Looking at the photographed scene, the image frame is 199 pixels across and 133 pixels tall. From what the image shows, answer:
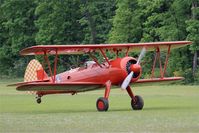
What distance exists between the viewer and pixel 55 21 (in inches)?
2790


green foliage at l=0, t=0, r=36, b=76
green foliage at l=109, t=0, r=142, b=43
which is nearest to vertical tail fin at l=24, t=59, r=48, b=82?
green foliage at l=109, t=0, r=142, b=43

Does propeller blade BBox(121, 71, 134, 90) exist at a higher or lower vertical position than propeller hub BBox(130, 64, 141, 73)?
lower

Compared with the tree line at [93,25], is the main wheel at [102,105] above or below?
above

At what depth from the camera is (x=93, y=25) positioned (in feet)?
231

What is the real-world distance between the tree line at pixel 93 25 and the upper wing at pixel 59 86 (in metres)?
28.1

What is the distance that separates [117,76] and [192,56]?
3153 centimetres

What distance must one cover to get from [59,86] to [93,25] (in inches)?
1814

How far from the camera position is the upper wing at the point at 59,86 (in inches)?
933

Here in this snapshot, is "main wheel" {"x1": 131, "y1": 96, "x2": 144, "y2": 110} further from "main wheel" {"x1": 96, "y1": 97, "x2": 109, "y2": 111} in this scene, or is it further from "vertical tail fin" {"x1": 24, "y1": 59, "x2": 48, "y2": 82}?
"vertical tail fin" {"x1": 24, "y1": 59, "x2": 48, "y2": 82}

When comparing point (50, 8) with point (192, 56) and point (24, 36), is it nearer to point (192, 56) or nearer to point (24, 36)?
point (24, 36)

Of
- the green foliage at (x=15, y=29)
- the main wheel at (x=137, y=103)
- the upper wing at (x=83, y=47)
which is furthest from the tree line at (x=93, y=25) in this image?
the main wheel at (x=137, y=103)

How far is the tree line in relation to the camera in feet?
182

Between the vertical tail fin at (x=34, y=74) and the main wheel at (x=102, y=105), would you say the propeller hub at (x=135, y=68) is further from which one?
the vertical tail fin at (x=34, y=74)

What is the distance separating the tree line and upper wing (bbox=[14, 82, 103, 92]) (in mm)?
28121
